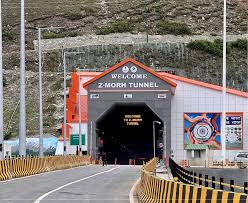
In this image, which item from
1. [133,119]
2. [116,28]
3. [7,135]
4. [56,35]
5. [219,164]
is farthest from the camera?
[116,28]

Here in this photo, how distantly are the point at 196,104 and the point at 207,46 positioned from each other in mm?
78751

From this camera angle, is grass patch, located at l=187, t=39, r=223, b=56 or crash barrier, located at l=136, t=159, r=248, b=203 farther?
grass patch, located at l=187, t=39, r=223, b=56

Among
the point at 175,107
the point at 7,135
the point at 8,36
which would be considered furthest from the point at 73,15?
the point at 175,107

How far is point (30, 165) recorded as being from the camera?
4209 cm

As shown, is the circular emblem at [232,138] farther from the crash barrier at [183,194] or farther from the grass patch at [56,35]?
the grass patch at [56,35]

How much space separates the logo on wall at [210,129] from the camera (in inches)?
3268

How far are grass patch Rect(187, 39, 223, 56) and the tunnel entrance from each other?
2010 inches

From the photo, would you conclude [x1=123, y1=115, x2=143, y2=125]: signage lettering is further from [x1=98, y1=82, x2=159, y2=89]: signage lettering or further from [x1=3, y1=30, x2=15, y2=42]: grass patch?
[x1=3, y1=30, x2=15, y2=42]: grass patch

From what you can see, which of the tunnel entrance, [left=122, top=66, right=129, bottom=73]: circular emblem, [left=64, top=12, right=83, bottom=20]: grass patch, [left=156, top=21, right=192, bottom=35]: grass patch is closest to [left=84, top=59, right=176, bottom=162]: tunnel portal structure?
[left=122, top=66, right=129, bottom=73]: circular emblem

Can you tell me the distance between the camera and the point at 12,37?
7052 inches

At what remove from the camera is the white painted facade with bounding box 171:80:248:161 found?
8332 centimetres

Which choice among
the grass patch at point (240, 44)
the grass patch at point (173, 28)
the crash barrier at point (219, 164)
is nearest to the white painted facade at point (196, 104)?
the crash barrier at point (219, 164)

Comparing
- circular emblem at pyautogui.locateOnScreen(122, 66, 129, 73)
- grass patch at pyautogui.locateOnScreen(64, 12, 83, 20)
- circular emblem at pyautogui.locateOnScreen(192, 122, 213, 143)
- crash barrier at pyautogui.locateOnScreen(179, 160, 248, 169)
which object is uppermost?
grass patch at pyautogui.locateOnScreen(64, 12, 83, 20)

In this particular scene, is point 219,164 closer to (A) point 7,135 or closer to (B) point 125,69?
(B) point 125,69
